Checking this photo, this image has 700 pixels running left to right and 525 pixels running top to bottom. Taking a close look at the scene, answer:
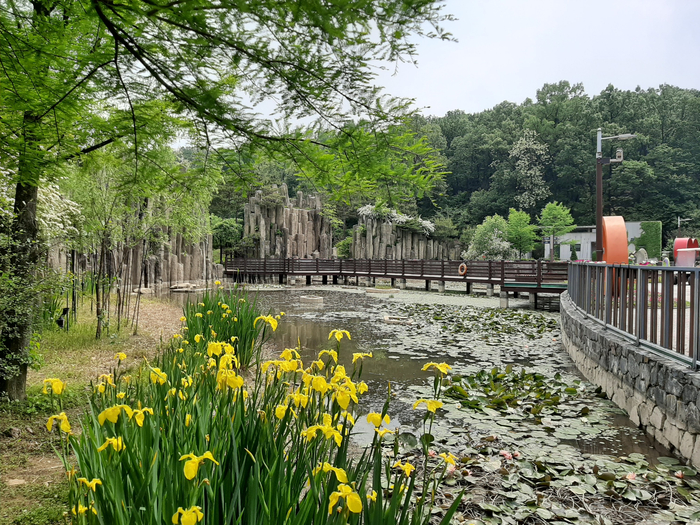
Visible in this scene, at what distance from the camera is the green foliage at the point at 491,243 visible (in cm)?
3092

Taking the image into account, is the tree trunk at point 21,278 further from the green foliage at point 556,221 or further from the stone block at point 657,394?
the green foliage at point 556,221

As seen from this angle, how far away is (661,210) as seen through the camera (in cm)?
4097

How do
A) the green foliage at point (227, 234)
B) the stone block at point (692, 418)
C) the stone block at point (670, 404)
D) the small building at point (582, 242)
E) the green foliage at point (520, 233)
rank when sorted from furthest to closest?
the small building at point (582, 242) < the green foliage at point (520, 233) < the green foliage at point (227, 234) < the stone block at point (670, 404) < the stone block at point (692, 418)

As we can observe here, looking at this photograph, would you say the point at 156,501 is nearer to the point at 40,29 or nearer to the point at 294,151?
the point at 294,151

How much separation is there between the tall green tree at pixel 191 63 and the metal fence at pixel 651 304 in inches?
115

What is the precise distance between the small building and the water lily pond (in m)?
31.8

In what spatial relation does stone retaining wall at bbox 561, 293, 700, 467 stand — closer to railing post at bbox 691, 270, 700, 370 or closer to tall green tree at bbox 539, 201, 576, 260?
railing post at bbox 691, 270, 700, 370

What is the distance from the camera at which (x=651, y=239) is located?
36.5m

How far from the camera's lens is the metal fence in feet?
12.2

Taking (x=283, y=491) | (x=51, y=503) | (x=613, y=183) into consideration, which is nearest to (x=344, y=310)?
(x=51, y=503)

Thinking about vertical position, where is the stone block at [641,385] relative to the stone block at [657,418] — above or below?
above

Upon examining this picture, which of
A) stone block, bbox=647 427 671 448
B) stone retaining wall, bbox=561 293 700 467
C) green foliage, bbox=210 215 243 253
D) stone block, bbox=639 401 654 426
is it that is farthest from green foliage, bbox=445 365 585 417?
green foliage, bbox=210 215 243 253

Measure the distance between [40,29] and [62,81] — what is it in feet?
0.94

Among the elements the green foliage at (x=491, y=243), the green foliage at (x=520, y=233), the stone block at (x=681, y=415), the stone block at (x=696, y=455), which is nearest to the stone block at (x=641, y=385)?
the stone block at (x=681, y=415)
